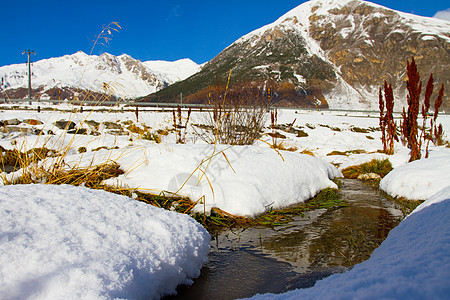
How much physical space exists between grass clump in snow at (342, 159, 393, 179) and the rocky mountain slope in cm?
6630

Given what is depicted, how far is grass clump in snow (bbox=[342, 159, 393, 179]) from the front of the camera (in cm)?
484

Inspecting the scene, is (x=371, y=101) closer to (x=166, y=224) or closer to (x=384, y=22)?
(x=384, y=22)

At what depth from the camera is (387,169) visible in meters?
4.84

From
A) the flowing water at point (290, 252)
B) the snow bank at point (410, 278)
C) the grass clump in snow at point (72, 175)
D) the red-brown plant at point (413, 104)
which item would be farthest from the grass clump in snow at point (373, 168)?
the snow bank at point (410, 278)

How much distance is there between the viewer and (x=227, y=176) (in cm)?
262

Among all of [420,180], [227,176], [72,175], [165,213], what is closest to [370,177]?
[420,180]

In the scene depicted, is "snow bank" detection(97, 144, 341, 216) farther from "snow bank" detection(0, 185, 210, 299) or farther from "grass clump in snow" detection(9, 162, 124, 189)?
"snow bank" detection(0, 185, 210, 299)

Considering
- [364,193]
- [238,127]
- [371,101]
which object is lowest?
[364,193]

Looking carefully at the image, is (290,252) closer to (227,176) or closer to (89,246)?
(227,176)

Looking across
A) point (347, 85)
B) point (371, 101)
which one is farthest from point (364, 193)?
point (347, 85)

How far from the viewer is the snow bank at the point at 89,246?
94 centimetres

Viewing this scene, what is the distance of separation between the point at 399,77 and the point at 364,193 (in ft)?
338

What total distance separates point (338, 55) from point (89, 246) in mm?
114377

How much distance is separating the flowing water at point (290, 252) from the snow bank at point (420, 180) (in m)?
0.48
